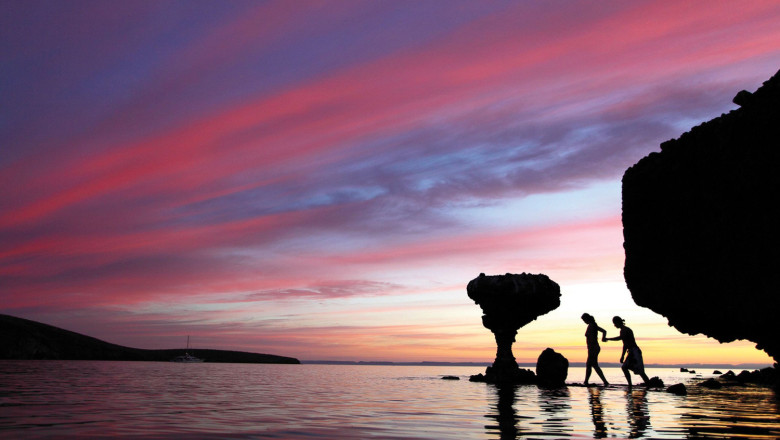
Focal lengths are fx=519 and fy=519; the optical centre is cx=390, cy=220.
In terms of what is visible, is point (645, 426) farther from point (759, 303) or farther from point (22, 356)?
point (22, 356)

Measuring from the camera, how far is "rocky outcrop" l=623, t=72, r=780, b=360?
76.4ft

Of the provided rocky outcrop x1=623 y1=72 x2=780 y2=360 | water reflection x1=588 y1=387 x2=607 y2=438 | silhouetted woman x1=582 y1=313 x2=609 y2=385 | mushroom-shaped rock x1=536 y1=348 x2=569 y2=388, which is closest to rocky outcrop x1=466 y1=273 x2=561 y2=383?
mushroom-shaped rock x1=536 y1=348 x2=569 y2=388

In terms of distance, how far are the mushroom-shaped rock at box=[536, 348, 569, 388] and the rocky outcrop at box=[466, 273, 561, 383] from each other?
1345cm

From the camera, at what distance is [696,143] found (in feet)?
94.3

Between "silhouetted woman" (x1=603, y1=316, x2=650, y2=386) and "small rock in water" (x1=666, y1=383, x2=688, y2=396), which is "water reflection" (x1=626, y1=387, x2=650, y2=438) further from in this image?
"silhouetted woman" (x1=603, y1=316, x2=650, y2=386)

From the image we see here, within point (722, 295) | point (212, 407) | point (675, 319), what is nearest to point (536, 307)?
point (675, 319)

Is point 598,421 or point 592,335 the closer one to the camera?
point 598,421

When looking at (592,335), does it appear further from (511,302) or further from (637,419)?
(511,302)

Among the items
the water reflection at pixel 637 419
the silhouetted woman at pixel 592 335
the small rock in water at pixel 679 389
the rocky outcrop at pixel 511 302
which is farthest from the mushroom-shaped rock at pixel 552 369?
the water reflection at pixel 637 419

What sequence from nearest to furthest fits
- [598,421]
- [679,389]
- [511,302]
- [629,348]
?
[598,421]
[679,389]
[629,348]
[511,302]

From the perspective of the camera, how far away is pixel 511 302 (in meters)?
52.8

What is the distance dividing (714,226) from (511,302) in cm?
2725

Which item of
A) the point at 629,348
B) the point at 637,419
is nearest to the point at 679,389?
the point at 629,348

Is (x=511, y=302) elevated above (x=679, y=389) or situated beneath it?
elevated above
